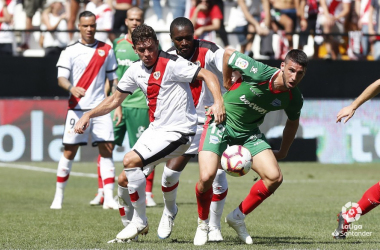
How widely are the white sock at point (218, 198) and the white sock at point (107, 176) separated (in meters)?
2.82

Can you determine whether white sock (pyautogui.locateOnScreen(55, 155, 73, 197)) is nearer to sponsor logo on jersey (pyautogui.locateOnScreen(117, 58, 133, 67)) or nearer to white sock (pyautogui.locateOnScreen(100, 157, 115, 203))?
white sock (pyautogui.locateOnScreen(100, 157, 115, 203))

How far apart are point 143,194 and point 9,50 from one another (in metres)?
10.9

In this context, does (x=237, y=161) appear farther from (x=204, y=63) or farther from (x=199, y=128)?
(x=204, y=63)

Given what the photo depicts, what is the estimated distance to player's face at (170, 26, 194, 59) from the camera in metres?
7.89

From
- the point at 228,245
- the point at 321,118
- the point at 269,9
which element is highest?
the point at 269,9

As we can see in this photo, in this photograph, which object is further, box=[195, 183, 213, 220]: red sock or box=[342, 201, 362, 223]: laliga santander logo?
box=[195, 183, 213, 220]: red sock

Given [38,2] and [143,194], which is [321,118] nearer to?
[38,2]

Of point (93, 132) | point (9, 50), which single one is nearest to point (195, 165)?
point (9, 50)

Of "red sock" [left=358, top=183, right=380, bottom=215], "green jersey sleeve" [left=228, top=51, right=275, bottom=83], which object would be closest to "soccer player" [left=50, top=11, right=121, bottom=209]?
"green jersey sleeve" [left=228, top=51, right=275, bottom=83]

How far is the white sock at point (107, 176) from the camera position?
10.5 meters

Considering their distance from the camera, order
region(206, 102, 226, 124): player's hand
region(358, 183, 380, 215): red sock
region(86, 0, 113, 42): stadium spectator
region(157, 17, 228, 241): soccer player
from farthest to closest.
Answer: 1. region(86, 0, 113, 42): stadium spectator
2. region(157, 17, 228, 241): soccer player
3. region(358, 183, 380, 215): red sock
4. region(206, 102, 226, 124): player's hand

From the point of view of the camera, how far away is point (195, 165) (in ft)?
56.1

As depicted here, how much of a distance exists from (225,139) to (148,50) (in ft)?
3.92

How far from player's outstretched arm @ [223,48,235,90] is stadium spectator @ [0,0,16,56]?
1057 centimetres
